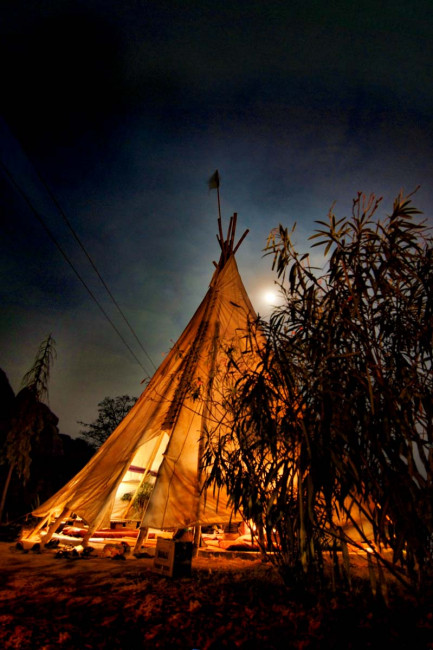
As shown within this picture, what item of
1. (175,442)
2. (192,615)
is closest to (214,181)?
(175,442)

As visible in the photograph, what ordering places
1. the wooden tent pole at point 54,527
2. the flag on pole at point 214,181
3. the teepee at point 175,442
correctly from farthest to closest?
the flag on pole at point 214,181 → the wooden tent pole at point 54,527 → the teepee at point 175,442

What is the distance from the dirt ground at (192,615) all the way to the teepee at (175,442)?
2.98ft

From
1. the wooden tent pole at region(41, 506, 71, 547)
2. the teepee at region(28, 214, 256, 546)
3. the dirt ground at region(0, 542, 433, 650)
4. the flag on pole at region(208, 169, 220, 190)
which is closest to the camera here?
the dirt ground at region(0, 542, 433, 650)

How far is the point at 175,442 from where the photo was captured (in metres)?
5.12

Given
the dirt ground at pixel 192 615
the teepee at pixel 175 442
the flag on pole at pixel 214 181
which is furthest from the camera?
the flag on pole at pixel 214 181

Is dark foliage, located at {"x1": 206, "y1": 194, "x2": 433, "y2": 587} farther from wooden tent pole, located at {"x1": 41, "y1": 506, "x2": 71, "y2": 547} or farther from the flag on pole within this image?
the flag on pole

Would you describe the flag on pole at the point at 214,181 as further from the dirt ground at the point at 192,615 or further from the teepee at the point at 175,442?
the dirt ground at the point at 192,615

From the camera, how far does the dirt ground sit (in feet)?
Answer: 6.52

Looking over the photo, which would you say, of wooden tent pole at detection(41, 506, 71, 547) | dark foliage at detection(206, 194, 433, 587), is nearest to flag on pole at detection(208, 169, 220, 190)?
dark foliage at detection(206, 194, 433, 587)

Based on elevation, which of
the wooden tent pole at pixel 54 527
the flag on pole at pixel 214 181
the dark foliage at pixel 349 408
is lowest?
the wooden tent pole at pixel 54 527

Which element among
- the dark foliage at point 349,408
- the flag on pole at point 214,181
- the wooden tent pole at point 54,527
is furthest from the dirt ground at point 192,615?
the flag on pole at point 214,181

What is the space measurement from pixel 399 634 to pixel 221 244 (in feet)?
26.9

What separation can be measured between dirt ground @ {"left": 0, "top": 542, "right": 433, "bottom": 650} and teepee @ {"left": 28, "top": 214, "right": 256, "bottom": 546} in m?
0.91

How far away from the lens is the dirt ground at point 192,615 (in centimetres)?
199
